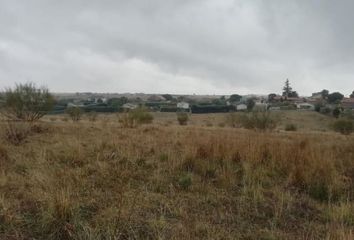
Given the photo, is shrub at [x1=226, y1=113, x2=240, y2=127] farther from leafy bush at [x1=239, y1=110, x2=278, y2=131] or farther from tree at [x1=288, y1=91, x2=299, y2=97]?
tree at [x1=288, y1=91, x2=299, y2=97]

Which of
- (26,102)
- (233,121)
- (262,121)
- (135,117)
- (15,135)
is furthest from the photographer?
(233,121)

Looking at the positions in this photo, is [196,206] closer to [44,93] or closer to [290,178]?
[290,178]

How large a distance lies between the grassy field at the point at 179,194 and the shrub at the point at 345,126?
34.3 metres

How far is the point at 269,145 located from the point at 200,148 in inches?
68.2

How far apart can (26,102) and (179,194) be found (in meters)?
19.5

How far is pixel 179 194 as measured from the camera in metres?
4.99

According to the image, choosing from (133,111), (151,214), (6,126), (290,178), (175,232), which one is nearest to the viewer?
(175,232)

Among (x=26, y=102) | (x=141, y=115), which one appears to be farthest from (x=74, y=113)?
(x=26, y=102)

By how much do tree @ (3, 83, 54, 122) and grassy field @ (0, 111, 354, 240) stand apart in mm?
15176

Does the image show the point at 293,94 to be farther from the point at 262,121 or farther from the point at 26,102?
the point at 26,102

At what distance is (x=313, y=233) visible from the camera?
3779 mm

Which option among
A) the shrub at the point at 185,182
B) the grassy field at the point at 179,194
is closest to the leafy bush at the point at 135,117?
the grassy field at the point at 179,194

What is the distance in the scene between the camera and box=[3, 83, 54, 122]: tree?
70.3 feet

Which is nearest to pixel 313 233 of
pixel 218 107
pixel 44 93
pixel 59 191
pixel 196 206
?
pixel 196 206
